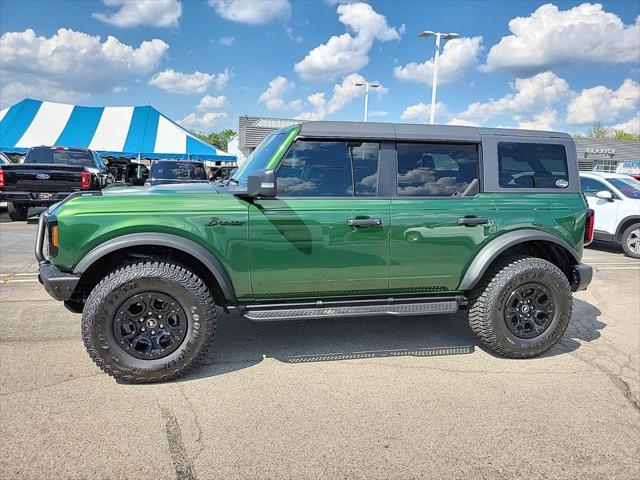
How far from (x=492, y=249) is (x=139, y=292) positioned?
2828 mm

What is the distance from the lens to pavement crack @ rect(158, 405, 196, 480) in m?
2.45

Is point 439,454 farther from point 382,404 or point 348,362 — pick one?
point 348,362

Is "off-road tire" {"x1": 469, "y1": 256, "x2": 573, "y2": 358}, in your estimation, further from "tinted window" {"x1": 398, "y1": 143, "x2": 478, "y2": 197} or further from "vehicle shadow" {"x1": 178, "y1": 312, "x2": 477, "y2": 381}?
"tinted window" {"x1": 398, "y1": 143, "x2": 478, "y2": 197}

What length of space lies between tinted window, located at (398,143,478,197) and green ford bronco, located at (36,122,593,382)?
0.03 feet

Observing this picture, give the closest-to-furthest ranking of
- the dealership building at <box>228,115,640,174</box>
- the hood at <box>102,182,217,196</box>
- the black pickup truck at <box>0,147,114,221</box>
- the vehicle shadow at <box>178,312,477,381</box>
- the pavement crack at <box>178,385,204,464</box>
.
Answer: the pavement crack at <box>178,385,204,464</box> → the hood at <box>102,182,217,196</box> → the vehicle shadow at <box>178,312,477,381</box> → the black pickup truck at <box>0,147,114,221</box> → the dealership building at <box>228,115,640,174</box>

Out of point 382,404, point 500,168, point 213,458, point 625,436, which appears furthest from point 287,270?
point 625,436

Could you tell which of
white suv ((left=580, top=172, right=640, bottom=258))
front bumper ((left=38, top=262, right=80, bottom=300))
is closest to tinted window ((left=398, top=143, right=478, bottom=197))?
front bumper ((left=38, top=262, right=80, bottom=300))

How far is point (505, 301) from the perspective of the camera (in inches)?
155

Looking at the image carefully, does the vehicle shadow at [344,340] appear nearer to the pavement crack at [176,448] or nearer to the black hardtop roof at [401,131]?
the pavement crack at [176,448]

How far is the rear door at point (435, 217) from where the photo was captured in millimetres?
3758

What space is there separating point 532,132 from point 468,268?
1406 millimetres

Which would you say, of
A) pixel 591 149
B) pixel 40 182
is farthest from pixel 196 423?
pixel 591 149

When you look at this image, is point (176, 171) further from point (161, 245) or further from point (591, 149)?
point (591, 149)

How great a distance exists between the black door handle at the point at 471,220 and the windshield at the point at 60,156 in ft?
39.0
